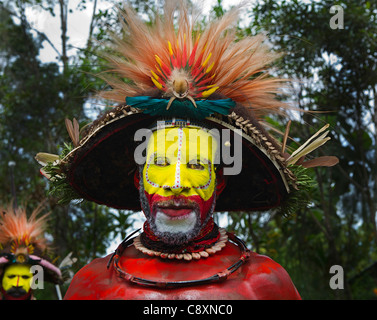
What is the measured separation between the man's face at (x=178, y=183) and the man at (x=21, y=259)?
11.2ft

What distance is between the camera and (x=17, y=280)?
5.22 m

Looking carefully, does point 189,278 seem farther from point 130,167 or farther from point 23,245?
point 23,245

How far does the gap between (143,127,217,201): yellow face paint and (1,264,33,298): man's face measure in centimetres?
350

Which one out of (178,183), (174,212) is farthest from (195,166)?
(174,212)

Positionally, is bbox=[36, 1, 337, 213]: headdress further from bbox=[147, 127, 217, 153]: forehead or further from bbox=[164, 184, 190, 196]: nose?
bbox=[164, 184, 190, 196]: nose

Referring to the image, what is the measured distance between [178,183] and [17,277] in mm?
3753

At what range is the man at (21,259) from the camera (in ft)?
17.1

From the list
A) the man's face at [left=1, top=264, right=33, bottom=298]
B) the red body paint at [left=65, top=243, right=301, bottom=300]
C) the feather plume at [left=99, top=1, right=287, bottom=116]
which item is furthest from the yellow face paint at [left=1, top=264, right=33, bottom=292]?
the feather plume at [left=99, top=1, right=287, bottom=116]

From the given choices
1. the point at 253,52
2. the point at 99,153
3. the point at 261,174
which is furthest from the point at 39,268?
the point at 253,52

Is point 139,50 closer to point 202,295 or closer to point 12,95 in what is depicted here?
point 202,295

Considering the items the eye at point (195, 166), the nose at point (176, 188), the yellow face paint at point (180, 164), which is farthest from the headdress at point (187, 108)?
the nose at point (176, 188)

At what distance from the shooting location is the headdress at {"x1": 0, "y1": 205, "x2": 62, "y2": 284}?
212 inches

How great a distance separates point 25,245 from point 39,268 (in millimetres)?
364
